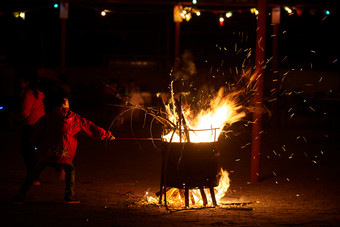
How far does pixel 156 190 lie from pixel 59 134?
183cm

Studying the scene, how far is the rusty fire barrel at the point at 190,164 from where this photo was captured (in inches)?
263

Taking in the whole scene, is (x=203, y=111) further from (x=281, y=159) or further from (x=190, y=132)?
(x=281, y=159)

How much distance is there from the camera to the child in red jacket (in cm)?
705

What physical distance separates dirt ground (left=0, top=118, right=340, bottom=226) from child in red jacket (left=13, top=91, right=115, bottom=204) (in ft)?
0.93

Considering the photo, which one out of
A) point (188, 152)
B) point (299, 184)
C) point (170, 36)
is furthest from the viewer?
point (170, 36)

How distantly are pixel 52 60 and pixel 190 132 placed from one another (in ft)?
87.6

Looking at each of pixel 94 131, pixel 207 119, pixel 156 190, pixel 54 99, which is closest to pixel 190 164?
pixel 207 119

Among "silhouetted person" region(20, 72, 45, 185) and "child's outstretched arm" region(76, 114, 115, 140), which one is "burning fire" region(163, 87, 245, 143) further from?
"silhouetted person" region(20, 72, 45, 185)

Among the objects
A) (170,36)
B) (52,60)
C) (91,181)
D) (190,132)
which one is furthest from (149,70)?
(190,132)

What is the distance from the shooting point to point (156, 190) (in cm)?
816

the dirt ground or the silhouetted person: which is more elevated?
the silhouetted person

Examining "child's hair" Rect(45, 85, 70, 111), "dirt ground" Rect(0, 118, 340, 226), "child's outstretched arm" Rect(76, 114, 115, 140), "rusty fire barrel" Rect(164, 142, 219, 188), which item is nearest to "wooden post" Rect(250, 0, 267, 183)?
"dirt ground" Rect(0, 118, 340, 226)

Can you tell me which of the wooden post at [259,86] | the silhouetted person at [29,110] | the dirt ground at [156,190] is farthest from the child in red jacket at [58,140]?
the wooden post at [259,86]

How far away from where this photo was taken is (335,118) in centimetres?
2188
